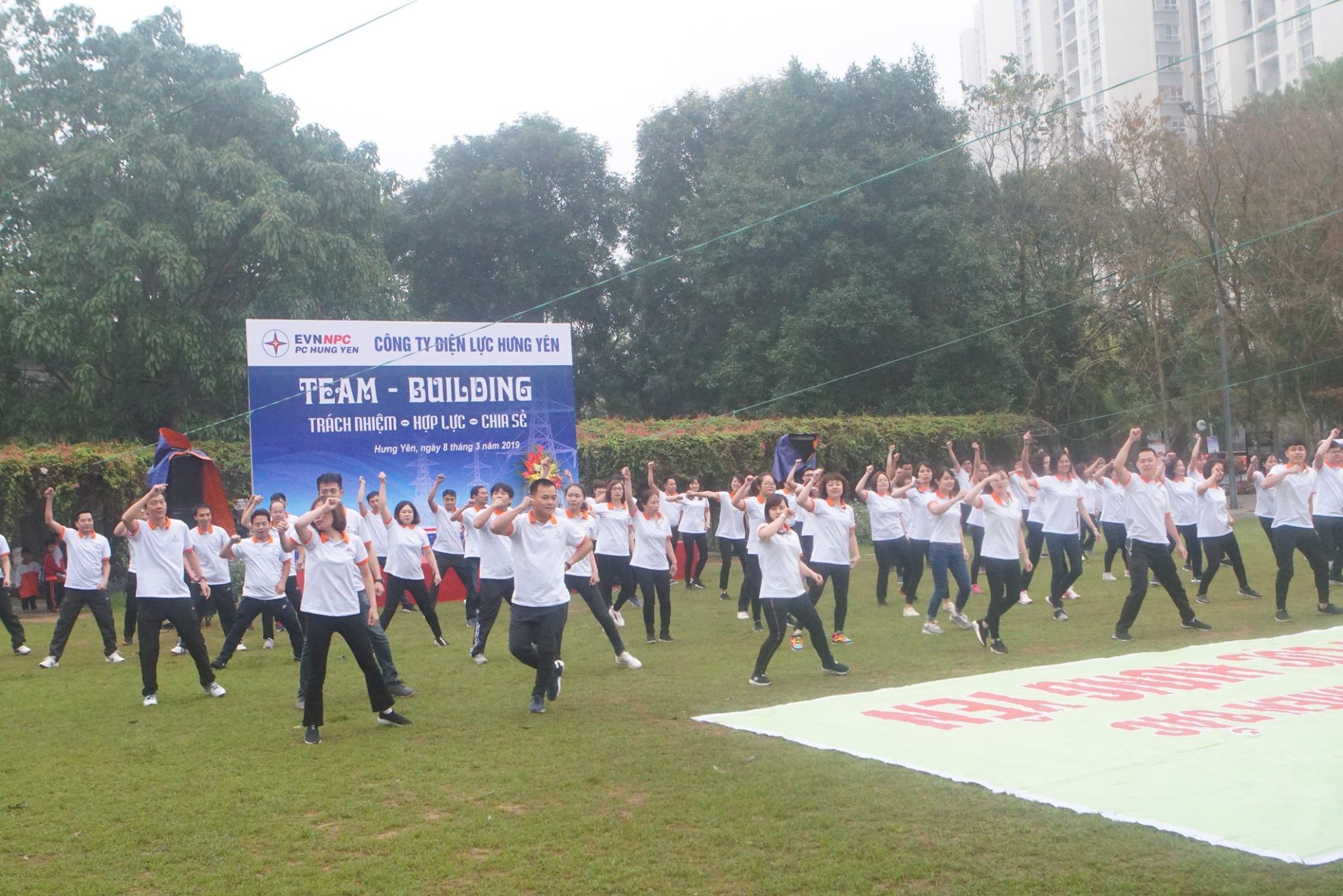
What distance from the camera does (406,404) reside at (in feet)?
61.8

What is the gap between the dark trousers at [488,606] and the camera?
454 inches

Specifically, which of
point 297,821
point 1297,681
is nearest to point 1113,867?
point 297,821

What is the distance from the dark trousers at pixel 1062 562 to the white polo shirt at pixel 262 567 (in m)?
8.05

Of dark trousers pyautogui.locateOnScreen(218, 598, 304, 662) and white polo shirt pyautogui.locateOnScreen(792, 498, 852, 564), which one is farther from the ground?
white polo shirt pyautogui.locateOnScreen(792, 498, 852, 564)

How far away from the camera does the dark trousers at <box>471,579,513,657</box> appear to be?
1152cm

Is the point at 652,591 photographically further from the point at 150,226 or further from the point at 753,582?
the point at 150,226

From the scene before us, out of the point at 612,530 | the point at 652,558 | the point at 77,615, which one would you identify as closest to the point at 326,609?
the point at 652,558

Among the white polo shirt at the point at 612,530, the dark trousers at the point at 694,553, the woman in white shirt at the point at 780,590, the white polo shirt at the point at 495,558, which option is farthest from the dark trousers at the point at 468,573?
the woman in white shirt at the point at 780,590

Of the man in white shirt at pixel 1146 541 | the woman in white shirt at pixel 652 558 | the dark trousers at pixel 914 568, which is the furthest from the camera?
→ the dark trousers at pixel 914 568

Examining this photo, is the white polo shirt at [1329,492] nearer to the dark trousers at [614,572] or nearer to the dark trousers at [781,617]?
the dark trousers at [781,617]

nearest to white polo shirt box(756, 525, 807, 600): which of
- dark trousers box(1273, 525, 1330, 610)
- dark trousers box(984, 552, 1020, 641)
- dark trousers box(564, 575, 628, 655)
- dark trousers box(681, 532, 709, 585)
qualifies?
dark trousers box(564, 575, 628, 655)

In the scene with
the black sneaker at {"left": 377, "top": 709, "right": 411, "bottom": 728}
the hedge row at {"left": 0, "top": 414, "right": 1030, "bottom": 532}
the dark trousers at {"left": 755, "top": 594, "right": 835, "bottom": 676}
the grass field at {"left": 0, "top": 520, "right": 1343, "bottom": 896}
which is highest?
the hedge row at {"left": 0, "top": 414, "right": 1030, "bottom": 532}

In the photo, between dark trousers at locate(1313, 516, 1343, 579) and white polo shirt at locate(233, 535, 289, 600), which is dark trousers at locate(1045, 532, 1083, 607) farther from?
white polo shirt at locate(233, 535, 289, 600)

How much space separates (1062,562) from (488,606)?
20.7 feet
